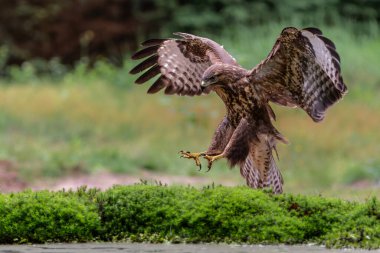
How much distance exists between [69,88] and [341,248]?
1347 cm

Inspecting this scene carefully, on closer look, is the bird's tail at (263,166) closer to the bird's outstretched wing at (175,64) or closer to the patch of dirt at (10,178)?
the bird's outstretched wing at (175,64)

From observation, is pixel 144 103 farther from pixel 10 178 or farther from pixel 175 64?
pixel 175 64

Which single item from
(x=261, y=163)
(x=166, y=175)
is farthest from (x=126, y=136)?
(x=261, y=163)

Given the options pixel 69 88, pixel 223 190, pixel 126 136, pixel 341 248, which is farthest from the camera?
pixel 69 88

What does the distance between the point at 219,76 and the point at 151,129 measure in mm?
9952

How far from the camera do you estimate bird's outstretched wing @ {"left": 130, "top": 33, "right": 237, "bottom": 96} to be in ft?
34.1

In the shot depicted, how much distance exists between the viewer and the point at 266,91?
940 centimetres

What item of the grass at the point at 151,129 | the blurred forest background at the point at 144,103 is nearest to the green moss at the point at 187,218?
the blurred forest background at the point at 144,103

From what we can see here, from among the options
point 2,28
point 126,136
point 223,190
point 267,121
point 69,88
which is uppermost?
point 2,28

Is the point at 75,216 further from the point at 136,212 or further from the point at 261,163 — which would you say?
the point at 261,163

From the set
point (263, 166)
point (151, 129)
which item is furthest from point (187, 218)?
point (151, 129)

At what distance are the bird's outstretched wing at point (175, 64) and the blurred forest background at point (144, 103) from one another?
11.0 ft

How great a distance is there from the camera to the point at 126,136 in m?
18.9

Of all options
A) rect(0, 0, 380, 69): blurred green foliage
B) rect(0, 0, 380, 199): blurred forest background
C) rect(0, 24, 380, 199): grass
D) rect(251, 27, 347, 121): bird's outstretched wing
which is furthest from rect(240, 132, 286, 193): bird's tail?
rect(0, 0, 380, 69): blurred green foliage
